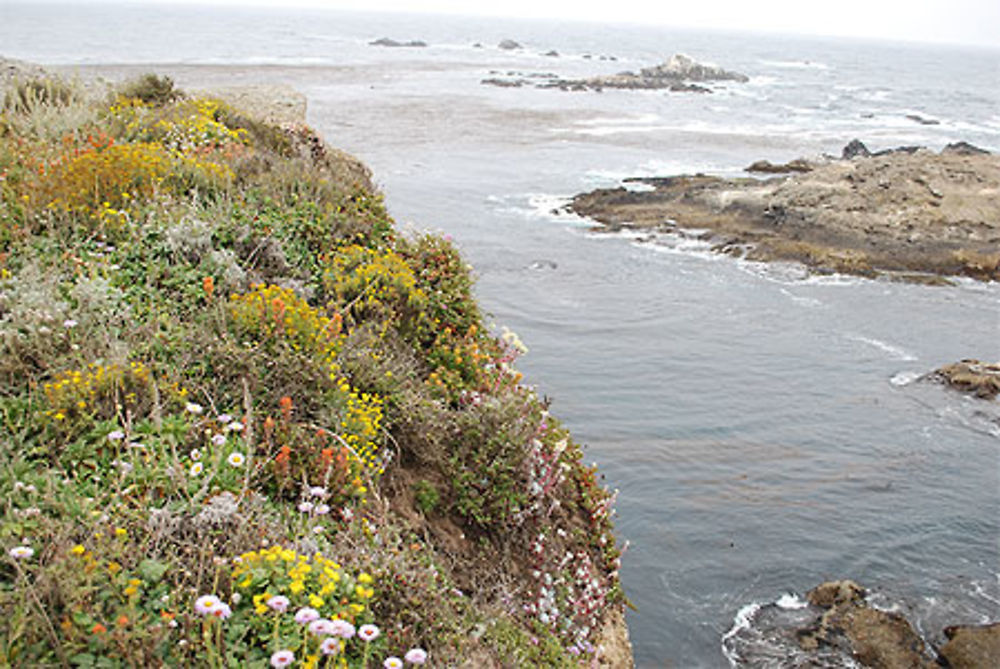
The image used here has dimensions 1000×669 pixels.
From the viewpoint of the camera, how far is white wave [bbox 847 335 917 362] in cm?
1596

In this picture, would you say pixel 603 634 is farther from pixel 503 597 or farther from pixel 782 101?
pixel 782 101

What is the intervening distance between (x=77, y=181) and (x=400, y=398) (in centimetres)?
364

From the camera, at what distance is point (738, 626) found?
328 inches

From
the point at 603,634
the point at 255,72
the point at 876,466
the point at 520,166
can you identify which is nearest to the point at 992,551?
the point at 876,466

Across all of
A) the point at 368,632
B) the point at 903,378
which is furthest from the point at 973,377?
the point at 368,632

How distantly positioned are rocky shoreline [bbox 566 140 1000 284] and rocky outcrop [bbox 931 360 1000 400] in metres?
6.80

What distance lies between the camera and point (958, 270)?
2209cm

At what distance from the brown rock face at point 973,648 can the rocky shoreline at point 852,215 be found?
599 inches

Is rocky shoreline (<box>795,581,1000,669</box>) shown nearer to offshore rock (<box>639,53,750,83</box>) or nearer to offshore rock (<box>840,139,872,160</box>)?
offshore rock (<box>840,139,872,160</box>)

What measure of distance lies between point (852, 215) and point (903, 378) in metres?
11.3

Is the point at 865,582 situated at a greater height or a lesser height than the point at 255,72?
lesser

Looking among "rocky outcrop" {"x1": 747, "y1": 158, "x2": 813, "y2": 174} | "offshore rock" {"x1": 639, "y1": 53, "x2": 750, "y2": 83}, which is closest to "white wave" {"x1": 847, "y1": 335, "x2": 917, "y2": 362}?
"rocky outcrop" {"x1": 747, "y1": 158, "x2": 813, "y2": 174}

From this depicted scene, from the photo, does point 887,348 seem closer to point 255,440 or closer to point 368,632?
point 255,440

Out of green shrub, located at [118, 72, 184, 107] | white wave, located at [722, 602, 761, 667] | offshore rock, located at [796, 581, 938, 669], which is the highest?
green shrub, located at [118, 72, 184, 107]
